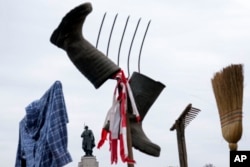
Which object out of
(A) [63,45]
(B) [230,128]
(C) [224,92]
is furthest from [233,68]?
(A) [63,45]

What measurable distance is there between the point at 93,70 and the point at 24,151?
1.25 m

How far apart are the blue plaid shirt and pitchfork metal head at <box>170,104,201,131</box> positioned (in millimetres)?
798

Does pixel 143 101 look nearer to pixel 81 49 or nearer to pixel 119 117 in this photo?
pixel 119 117

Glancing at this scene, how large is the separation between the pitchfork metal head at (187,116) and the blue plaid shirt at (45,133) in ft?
2.62

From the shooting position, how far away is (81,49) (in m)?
3.97

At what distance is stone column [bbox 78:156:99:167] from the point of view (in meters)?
16.4

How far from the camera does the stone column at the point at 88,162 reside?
16367mm

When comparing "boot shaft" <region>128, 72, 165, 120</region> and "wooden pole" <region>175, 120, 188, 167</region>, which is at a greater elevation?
"boot shaft" <region>128, 72, 165, 120</region>

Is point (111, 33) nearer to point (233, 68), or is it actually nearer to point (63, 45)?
point (63, 45)

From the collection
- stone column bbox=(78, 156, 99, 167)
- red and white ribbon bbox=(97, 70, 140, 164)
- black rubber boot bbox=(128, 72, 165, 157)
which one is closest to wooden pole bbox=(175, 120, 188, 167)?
black rubber boot bbox=(128, 72, 165, 157)

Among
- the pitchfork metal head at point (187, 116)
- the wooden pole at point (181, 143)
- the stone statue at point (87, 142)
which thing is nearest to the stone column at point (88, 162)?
the stone statue at point (87, 142)

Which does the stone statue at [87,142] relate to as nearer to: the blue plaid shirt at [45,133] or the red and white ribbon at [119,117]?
the blue plaid shirt at [45,133]

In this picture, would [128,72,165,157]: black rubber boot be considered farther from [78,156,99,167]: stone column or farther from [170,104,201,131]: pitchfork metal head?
[78,156,99,167]: stone column

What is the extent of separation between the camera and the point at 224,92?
4.34m
